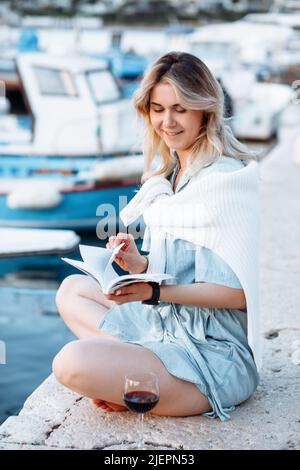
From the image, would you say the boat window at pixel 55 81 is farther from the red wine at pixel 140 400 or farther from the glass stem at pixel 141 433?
the red wine at pixel 140 400

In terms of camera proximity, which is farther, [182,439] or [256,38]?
[256,38]

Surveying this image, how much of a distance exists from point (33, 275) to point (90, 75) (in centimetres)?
354

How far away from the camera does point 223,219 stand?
309 centimetres

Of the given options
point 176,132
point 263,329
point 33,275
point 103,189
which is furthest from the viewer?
point 103,189

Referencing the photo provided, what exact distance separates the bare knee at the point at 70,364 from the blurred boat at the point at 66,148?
5916 millimetres

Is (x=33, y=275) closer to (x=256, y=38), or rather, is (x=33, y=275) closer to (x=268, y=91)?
(x=268, y=91)

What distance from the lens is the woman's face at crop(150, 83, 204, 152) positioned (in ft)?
10.4

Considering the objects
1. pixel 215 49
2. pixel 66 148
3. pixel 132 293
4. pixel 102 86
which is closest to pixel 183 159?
pixel 132 293

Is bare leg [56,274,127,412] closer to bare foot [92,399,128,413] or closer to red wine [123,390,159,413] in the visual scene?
bare foot [92,399,128,413]

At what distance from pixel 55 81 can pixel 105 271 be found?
8070mm

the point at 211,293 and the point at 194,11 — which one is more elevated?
the point at 211,293

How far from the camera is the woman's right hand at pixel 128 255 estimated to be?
3152mm

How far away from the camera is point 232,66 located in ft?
70.6

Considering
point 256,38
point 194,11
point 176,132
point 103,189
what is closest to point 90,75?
point 103,189
